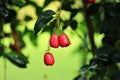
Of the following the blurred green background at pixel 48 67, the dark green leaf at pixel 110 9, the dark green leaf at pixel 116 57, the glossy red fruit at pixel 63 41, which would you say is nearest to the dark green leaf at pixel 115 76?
the dark green leaf at pixel 116 57

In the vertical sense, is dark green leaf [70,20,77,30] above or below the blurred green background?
above

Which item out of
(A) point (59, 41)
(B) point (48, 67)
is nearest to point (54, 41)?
(A) point (59, 41)

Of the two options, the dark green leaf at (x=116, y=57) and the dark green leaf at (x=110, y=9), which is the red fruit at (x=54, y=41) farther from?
the dark green leaf at (x=110, y=9)

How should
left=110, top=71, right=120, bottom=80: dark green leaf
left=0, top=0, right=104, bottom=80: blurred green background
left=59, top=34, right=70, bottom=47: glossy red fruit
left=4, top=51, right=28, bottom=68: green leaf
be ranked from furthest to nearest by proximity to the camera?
left=0, top=0, right=104, bottom=80: blurred green background → left=4, top=51, right=28, bottom=68: green leaf → left=110, top=71, right=120, bottom=80: dark green leaf → left=59, top=34, right=70, bottom=47: glossy red fruit

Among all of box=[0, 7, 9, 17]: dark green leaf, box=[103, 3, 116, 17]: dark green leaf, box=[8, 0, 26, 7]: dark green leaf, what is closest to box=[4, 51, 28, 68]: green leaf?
box=[0, 7, 9, 17]: dark green leaf

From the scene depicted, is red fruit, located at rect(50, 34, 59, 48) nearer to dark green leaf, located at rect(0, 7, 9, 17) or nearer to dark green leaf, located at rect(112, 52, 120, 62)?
dark green leaf, located at rect(112, 52, 120, 62)

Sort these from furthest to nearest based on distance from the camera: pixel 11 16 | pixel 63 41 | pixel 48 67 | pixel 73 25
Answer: pixel 48 67
pixel 11 16
pixel 73 25
pixel 63 41

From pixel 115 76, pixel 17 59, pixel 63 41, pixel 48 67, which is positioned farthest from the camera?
pixel 48 67

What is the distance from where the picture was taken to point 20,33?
229 centimetres

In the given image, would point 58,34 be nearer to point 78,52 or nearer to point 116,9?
point 116,9

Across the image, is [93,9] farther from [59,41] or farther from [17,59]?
[59,41]

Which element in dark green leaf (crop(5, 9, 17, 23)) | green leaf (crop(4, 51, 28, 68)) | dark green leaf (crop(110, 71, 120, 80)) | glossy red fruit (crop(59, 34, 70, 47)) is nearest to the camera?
glossy red fruit (crop(59, 34, 70, 47))

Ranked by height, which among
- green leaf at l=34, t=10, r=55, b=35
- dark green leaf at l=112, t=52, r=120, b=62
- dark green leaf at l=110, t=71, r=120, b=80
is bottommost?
dark green leaf at l=110, t=71, r=120, b=80

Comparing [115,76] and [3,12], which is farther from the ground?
[3,12]
